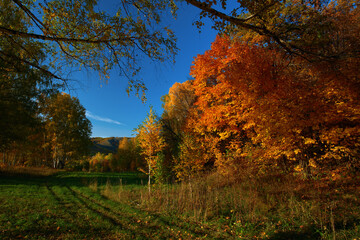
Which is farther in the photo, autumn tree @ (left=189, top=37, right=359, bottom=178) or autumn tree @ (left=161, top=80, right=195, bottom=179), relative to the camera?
autumn tree @ (left=161, top=80, right=195, bottom=179)

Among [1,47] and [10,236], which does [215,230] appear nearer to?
[10,236]

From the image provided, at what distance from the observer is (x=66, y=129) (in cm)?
2520

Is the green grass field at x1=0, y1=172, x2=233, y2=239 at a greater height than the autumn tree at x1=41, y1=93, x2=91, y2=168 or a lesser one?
lesser

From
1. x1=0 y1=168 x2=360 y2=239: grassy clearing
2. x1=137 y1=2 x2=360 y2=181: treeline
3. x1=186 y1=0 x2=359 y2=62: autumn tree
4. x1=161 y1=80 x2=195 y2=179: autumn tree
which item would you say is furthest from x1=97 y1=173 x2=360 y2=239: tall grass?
x1=161 y1=80 x2=195 y2=179: autumn tree

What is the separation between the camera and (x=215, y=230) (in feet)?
17.4

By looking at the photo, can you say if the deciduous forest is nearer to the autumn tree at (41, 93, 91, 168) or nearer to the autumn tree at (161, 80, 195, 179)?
the autumn tree at (161, 80, 195, 179)

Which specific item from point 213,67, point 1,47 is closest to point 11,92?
point 1,47

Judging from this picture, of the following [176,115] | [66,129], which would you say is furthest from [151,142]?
[66,129]

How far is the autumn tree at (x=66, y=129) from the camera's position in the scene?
24688 mm

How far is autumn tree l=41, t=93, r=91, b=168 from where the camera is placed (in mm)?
24688

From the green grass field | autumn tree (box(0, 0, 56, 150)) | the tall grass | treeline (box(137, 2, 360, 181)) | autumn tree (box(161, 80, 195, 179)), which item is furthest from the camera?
autumn tree (box(161, 80, 195, 179))

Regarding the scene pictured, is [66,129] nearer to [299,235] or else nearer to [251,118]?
[251,118]

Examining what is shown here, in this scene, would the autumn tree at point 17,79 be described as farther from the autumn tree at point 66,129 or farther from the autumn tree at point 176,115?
the autumn tree at point 176,115

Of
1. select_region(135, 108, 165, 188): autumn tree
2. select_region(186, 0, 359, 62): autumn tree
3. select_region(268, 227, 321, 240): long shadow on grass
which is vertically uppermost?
select_region(186, 0, 359, 62): autumn tree
